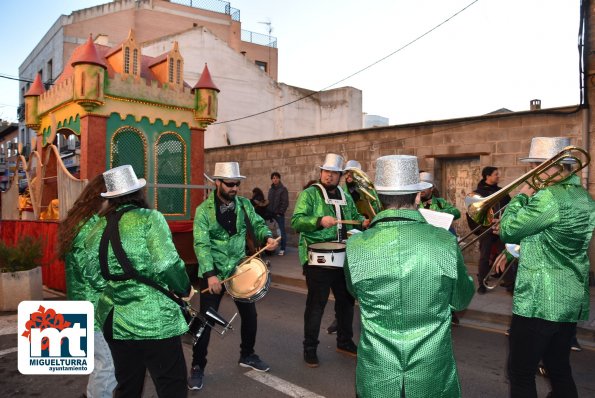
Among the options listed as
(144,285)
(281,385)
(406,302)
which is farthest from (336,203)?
(406,302)

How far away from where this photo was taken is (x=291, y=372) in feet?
15.3

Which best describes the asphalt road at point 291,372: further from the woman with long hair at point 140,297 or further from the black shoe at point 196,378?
the woman with long hair at point 140,297

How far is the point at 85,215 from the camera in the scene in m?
3.19

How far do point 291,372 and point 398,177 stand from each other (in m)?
2.95

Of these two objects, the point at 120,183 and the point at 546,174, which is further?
the point at 546,174

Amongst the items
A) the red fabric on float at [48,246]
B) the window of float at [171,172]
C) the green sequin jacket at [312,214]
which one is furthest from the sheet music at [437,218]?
the window of float at [171,172]

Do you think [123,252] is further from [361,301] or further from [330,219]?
[330,219]

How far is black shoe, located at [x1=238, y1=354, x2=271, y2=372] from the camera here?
4.69m

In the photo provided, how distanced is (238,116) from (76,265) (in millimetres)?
21572

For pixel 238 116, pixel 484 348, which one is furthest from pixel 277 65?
pixel 484 348

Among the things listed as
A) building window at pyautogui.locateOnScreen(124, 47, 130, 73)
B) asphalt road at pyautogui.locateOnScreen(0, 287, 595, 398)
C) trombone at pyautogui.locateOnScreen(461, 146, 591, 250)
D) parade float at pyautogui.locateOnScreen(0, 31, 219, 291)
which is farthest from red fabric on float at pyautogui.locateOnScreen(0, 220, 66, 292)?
trombone at pyautogui.locateOnScreen(461, 146, 591, 250)

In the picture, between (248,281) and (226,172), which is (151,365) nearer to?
(248,281)

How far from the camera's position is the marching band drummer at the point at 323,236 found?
4785 mm

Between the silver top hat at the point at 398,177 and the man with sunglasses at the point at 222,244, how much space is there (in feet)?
7.42
